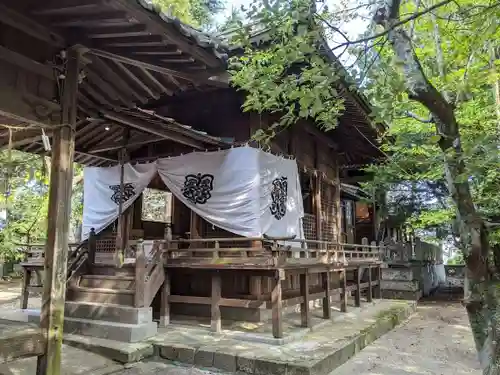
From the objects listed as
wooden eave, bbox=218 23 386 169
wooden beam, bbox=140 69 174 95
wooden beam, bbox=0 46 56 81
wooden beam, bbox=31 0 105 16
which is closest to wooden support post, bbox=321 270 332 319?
wooden eave, bbox=218 23 386 169

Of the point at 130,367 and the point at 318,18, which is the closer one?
the point at 318,18

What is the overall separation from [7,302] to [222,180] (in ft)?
25.5

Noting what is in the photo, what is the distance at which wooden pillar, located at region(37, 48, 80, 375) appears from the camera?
357cm

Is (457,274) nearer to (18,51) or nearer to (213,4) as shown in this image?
(213,4)

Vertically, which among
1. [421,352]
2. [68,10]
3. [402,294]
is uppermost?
[68,10]

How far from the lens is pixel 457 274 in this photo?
993 inches

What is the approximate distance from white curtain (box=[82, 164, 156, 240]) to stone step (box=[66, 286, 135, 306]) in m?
2.24

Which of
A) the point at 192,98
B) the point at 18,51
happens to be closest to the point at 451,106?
the point at 18,51

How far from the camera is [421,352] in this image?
732 cm

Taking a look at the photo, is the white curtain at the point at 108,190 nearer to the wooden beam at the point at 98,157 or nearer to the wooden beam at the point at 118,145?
the wooden beam at the point at 98,157

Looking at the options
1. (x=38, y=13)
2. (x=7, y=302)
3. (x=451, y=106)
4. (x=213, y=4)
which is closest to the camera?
(x=451, y=106)

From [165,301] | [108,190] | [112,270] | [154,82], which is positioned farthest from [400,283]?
[154,82]

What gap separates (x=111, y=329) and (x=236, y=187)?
347 centimetres

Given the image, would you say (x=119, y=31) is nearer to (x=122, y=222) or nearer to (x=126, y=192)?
(x=126, y=192)
